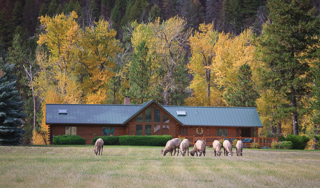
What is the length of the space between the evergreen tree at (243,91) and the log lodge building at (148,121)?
2417mm

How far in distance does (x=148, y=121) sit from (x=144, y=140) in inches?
171

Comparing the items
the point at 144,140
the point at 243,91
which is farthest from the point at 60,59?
the point at 243,91

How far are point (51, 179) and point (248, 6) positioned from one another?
103732 mm

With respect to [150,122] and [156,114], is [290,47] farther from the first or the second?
[150,122]

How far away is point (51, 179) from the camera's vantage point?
18062 millimetres

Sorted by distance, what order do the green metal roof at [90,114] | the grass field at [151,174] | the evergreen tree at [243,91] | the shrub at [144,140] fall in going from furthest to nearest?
the evergreen tree at [243,91] → the green metal roof at [90,114] → the shrub at [144,140] → the grass field at [151,174]

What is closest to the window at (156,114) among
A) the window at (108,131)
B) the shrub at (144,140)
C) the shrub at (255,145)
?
the shrub at (144,140)

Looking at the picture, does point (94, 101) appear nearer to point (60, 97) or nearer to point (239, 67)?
point (60, 97)

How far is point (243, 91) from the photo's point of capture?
5653cm

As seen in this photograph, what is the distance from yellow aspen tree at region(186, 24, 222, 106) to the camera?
6806 cm

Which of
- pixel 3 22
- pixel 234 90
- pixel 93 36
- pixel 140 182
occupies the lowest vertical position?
pixel 140 182

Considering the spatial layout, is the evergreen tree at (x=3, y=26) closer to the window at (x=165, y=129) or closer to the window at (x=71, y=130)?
the window at (x=71, y=130)

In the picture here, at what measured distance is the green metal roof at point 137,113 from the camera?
167ft

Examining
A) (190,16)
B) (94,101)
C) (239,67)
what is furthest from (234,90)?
(190,16)
